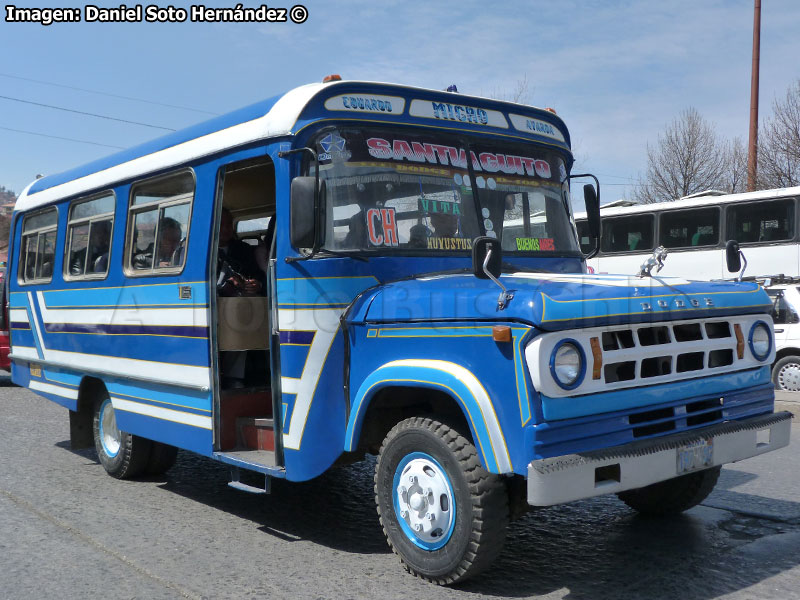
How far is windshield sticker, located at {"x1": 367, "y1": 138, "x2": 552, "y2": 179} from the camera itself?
5.12 metres

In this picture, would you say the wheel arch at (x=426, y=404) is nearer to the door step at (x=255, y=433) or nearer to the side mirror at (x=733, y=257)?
the door step at (x=255, y=433)

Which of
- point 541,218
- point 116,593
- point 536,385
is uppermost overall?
point 541,218

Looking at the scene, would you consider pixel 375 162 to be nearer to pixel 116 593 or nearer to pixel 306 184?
pixel 306 184

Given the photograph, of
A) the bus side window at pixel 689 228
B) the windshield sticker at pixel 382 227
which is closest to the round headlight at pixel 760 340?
the windshield sticker at pixel 382 227

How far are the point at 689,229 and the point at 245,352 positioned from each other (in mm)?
15540

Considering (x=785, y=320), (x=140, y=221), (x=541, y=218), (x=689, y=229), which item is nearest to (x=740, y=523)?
(x=541, y=218)

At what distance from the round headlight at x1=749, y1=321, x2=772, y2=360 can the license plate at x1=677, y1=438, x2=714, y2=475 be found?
2.39 feet

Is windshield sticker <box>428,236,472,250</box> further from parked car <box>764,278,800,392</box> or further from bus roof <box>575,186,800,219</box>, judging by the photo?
bus roof <box>575,186,800,219</box>

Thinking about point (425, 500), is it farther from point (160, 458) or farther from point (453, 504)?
point (160, 458)

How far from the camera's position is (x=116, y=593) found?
4.36 m

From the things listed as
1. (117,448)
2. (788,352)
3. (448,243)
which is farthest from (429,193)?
(788,352)

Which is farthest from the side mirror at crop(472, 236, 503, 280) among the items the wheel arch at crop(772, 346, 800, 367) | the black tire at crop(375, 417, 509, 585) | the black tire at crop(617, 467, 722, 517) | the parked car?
the wheel arch at crop(772, 346, 800, 367)

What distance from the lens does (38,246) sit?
870cm

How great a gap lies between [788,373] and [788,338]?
1.78 feet
